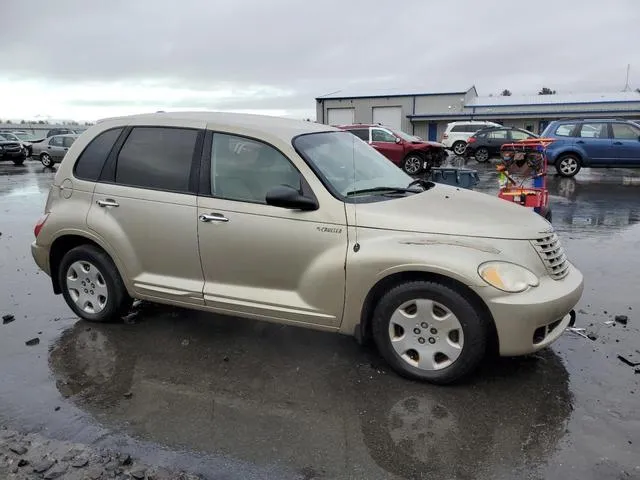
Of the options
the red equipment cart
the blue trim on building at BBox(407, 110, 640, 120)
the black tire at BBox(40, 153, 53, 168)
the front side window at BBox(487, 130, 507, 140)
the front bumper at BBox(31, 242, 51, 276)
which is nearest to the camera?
the front bumper at BBox(31, 242, 51, 276)

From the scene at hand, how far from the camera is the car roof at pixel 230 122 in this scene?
427 centimetres

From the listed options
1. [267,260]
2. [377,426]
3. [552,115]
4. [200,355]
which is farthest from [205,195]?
[552,115]

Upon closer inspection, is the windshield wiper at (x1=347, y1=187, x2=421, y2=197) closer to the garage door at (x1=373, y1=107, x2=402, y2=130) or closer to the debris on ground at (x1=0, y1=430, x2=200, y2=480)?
the debris on ground at (x1=0, y1=430, x2=200, y2=480)

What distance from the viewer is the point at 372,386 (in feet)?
12.3

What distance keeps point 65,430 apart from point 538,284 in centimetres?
312

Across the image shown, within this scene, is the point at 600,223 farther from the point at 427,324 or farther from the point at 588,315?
the point at 427,324

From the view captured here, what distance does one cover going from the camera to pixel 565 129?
1691cm

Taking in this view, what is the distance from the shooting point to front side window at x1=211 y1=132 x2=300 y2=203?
4.07 metres

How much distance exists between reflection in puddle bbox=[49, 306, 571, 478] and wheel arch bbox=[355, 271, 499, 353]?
0.33m

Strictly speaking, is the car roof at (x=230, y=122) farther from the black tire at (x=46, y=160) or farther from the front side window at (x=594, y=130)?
the black tire at (x=46, y=160)

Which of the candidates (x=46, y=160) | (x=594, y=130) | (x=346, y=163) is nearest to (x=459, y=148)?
(x=594, y=130)

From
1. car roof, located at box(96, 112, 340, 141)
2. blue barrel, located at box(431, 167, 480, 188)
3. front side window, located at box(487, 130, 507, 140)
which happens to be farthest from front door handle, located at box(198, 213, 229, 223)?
front side window, located at box(487, 130, 507, 140)

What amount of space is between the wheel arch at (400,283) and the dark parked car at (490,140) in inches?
848

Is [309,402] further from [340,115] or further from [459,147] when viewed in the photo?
[340,115]
